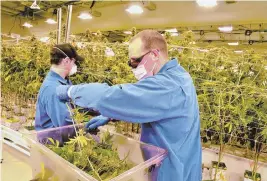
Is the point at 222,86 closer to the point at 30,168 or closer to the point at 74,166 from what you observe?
the point at 74,166

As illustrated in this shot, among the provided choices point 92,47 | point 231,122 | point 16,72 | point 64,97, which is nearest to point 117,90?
point 64,97

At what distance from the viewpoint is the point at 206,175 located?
2312 millimetres

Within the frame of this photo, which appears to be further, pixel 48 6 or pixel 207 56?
pixel 48 6

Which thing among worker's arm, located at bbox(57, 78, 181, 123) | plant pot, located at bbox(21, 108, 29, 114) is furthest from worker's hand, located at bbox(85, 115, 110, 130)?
plant pot, located at bbox(21, 108, 29, 114)

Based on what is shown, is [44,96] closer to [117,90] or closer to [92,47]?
[117,90]

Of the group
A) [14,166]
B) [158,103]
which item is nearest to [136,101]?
[158,103]

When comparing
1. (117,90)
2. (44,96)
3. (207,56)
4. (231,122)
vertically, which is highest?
(207,56)

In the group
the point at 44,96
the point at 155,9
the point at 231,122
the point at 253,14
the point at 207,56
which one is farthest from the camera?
the point at 155,9

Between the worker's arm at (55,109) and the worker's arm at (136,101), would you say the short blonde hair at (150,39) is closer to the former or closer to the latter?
the worker's arm at (136,101)

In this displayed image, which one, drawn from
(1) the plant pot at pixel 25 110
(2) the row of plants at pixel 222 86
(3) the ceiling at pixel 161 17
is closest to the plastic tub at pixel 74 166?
(2) the row of plants at pixel 222 86

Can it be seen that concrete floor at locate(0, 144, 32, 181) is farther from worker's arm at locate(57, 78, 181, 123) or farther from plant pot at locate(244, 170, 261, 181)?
plant pot at locate(244, 170, 261, 181)

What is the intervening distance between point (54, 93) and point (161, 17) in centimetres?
559

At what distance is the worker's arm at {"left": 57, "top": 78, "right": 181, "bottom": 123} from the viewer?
960mm

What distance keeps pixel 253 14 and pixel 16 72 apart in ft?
16.9
